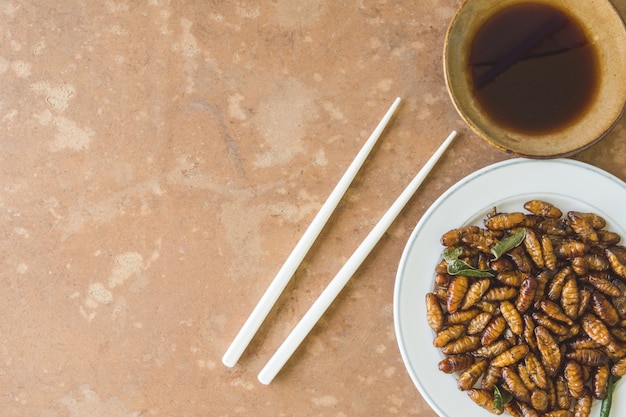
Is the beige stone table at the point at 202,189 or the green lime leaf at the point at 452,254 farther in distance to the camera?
the beige stone table at the point at 202,189

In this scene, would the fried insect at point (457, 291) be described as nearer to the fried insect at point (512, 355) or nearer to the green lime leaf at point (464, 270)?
the green lime leaf at point (464, 270)

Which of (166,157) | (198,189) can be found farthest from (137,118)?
(198,189)

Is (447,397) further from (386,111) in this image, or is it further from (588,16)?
(588,16)

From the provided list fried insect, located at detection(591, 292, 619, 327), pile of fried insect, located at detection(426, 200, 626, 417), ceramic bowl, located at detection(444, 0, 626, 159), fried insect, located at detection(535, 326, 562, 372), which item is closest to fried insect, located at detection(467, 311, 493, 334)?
pile of fried insect, located at detection(426, 200, 626, 417)

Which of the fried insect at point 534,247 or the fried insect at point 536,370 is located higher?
the fried insect at point 534,247

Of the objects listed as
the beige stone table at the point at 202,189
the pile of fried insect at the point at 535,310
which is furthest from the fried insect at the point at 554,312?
the beige stone table at the point at 202,189

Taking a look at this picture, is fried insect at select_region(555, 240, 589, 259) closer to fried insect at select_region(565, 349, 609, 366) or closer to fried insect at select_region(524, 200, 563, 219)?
fried insect at select_region(524, 200, 563, 219)
